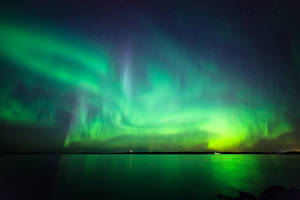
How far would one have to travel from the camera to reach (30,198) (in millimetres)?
23094

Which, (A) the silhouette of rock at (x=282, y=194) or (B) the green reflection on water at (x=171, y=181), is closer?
(A) the silhouette of rock at (x=282, y=194)

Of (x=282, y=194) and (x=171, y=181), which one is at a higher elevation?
(x=282, y=194)

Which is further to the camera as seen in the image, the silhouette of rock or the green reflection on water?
the green reflection on water

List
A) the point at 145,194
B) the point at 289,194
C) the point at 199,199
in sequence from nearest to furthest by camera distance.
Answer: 1. the point at 289,194
2. the point at 199,199
3. the point at 145,194

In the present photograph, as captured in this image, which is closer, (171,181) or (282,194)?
(282,194)

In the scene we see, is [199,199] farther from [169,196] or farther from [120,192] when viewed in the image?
[120,192]

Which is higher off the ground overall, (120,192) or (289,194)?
(289,194)

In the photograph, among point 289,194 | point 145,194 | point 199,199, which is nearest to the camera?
point 289,194

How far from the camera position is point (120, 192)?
87.5 ft

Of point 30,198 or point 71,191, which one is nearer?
point 30,198

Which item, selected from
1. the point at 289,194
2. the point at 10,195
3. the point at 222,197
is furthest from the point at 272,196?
the point at 10,195

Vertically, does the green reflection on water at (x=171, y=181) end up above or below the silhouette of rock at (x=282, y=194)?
below

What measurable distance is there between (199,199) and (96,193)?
1331 centimetres

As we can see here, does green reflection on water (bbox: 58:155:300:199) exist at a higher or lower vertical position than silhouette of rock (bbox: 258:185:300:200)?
lower
